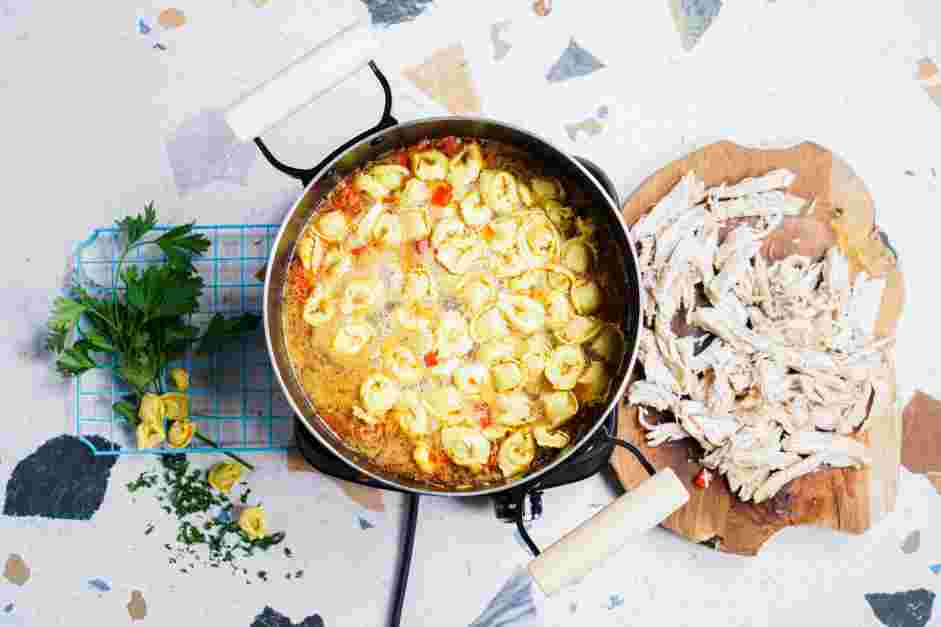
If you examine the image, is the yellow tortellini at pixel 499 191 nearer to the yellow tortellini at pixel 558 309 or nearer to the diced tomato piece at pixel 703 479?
the yellow tortellini at pixel 558 309

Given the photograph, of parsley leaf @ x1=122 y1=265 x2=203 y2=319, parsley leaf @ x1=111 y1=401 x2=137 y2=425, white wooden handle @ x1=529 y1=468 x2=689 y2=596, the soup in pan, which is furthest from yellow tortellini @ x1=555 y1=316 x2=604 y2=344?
parsley leaf @ x1=111 y1=401 x2=137 y2=425

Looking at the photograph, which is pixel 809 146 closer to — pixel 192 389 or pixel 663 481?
pixel 663 481

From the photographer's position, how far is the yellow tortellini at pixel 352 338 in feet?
3.24

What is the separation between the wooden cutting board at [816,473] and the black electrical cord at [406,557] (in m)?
0.27

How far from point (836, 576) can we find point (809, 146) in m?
0.57

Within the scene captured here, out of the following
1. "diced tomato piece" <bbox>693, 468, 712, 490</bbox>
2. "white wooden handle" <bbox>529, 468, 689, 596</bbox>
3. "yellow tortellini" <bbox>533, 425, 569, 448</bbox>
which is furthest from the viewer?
"diced tomato piece" <bbox>693, 468, 712, 490</bbox>

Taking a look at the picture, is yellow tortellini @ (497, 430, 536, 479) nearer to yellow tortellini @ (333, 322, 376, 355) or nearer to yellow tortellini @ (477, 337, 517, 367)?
yellow tortellini @ (477, 337, 517, 367)

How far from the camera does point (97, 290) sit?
1.16m

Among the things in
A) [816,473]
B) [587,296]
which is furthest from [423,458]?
[816,473]

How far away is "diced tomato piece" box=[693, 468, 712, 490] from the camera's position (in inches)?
42.2

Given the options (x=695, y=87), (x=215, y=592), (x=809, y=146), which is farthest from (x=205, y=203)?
(x=809, y=146)

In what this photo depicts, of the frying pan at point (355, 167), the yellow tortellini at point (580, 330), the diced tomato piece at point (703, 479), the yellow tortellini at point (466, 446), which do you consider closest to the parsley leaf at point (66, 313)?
the frying pan at point (355, 167)

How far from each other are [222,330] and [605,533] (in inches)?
21.1

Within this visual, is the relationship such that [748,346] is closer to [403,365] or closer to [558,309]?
[558,309]
